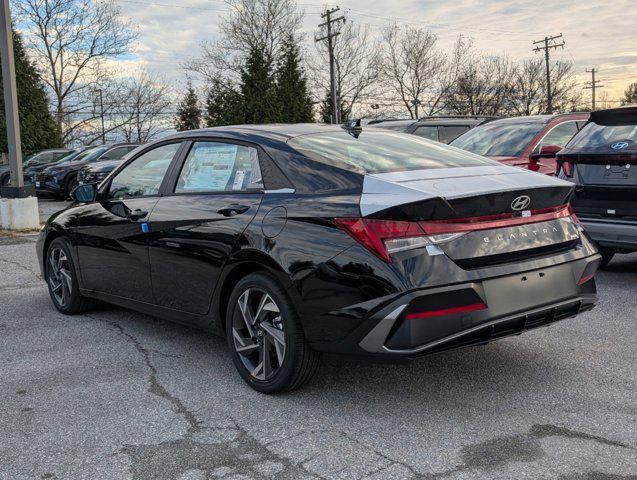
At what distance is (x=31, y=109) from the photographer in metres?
37.7

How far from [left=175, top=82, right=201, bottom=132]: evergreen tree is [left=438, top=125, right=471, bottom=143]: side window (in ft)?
161

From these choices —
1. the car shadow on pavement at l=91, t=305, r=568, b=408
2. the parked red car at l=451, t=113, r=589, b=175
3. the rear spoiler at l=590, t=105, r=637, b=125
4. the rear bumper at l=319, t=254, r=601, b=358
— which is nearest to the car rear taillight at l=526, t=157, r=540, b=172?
the parked red car at l=451, t=113, r=589, b=175

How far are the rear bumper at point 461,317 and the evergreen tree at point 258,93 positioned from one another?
41.3 meters

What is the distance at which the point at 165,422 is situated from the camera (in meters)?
3.42

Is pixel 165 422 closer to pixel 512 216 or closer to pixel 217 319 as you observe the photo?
pixel 217 319

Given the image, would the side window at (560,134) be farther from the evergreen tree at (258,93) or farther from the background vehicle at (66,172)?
the evergreen tree at (258,93)

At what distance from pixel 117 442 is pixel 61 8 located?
45.5 meters

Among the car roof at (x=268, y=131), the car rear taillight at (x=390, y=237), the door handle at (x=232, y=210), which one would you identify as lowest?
the car rear taillight at (x=390, y=237)

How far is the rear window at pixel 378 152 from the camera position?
378cm

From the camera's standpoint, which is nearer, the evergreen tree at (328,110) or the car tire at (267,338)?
the car tire at (267,338)

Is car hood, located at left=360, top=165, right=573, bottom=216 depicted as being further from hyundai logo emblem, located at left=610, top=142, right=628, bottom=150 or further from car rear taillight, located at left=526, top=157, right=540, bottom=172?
car rear taillight, located at left=526, top=157, right=540, bottom=172

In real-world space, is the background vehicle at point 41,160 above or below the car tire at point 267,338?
above

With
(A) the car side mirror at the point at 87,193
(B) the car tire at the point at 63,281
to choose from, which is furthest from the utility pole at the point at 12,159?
(A) the car side mirror at the point at 87,193

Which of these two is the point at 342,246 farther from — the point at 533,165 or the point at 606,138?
the point at 533,165
